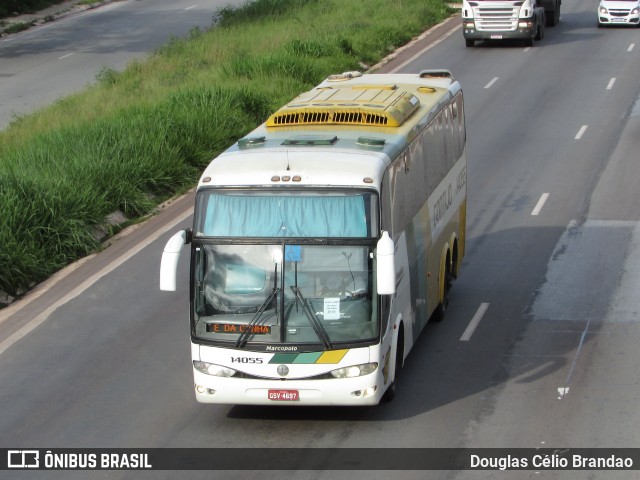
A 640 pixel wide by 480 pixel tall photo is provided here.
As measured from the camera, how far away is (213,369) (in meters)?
13.8

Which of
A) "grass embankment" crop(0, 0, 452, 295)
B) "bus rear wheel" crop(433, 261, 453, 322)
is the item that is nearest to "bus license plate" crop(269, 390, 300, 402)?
"bus rear wheel" crop(433, 261, 453, 322)

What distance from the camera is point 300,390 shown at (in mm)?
13609

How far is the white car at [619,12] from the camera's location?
4862 cm

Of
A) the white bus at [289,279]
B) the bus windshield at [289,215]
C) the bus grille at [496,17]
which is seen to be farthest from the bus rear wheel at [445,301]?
the bus grille at [496,17]

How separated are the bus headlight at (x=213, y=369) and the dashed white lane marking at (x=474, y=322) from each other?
15.0 ft

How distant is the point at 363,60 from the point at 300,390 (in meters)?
27.8

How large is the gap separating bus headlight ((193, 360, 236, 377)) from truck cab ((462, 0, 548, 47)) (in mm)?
31736

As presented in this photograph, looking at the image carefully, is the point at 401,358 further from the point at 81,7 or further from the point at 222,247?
the point at 81,7

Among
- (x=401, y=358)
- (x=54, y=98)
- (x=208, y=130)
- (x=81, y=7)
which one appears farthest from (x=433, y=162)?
(x=81, y=7)

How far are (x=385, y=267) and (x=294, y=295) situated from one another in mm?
1096

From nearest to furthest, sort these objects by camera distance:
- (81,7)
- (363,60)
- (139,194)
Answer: (139,194) → (363,60) → (81,7)

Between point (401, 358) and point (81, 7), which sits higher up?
point (401, 358)

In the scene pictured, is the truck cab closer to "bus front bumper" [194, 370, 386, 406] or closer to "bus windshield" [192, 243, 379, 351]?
"bus windshield" [192, 243, 379, 351]

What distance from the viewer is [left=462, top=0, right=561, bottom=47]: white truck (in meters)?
43.8
